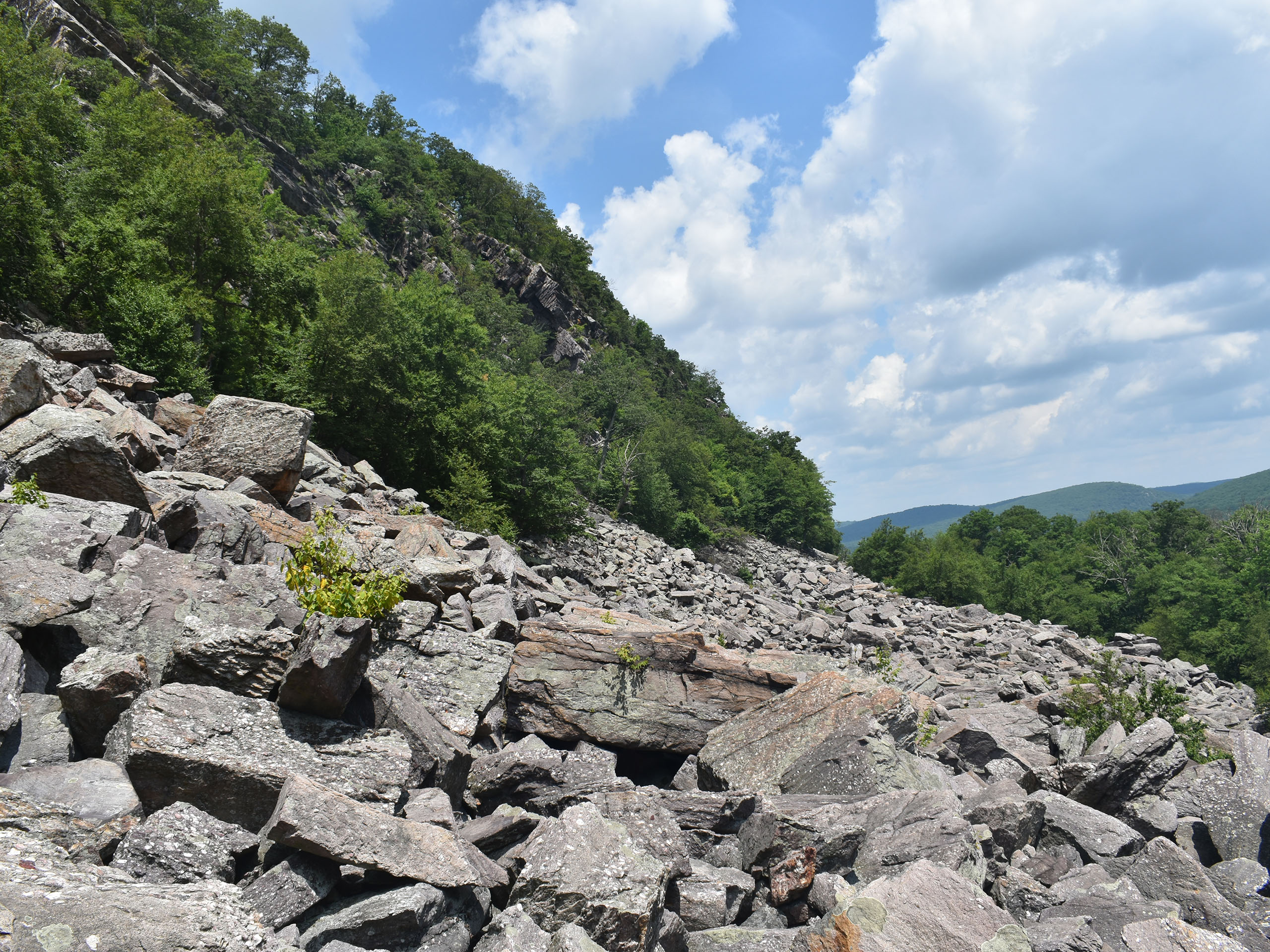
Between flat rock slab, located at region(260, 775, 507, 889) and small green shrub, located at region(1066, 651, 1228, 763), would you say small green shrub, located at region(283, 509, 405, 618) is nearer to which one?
flat rock slab, located at region(260, 775, 507, 889)

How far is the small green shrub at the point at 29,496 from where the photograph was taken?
757 cm

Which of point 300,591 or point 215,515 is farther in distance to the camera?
point 215,515

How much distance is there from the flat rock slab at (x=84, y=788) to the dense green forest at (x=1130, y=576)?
5759cm

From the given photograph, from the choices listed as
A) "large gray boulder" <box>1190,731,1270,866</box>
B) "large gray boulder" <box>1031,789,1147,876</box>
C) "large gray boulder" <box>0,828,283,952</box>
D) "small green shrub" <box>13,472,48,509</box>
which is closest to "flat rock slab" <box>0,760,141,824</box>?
"large gray boulder" <box>0,828,283,952</box>

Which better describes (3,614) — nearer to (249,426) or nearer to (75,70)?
(249,426)

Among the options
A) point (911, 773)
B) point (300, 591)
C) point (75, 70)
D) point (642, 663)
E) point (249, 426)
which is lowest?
point (911, 773)

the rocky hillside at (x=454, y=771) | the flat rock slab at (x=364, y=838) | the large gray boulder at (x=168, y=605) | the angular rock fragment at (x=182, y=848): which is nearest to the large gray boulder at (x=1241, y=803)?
the rocky hillside at (x=454, y=771)

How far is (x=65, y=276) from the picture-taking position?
1956cm

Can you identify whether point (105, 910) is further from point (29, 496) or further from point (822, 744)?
point (822, 744)

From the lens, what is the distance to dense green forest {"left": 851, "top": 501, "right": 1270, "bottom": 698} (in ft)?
185

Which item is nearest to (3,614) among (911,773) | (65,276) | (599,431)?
(911,773)

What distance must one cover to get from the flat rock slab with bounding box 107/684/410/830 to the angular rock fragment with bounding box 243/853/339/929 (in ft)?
2.55

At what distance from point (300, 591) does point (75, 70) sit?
162ft

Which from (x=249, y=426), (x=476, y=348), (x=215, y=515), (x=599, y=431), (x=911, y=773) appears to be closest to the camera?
(x=911, y=773)
